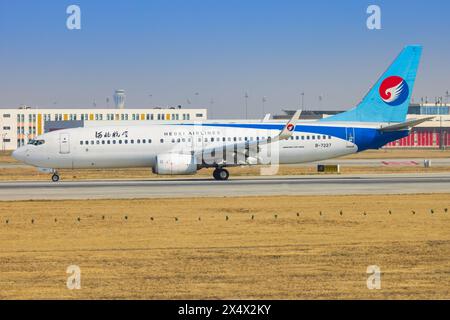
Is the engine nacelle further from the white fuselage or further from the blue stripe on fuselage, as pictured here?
the blue stripe on fuselage

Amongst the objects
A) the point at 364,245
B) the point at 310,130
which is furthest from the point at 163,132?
the point at 364,245

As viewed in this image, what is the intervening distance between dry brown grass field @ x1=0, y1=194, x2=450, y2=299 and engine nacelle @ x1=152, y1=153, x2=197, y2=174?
15.3 m

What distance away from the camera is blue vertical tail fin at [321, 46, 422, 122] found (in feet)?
191

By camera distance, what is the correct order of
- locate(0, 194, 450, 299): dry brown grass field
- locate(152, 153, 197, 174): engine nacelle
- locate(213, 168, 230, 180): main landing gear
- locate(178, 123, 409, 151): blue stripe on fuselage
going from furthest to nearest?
locate(178, 123, 409, 151): blue stripe on fuselage
locate(213, 168, 230, 180): main landing gear
locate(152, 153, 197, 174): engine nacelle
locate(0, 194, 450, 299): dry brown grass field

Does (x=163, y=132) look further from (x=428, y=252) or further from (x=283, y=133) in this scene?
(x=428, y=252)

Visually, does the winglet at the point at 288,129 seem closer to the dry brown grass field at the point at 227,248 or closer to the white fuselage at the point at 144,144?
the white fuselage at the point at 144,144

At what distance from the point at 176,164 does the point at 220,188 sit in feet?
24.1

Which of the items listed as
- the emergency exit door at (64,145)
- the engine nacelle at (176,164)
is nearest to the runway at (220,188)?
the engine nacelle at (176,164)

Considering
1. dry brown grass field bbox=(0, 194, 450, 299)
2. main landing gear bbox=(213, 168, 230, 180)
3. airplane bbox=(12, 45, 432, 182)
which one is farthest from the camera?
airplane bbox=(12, 45, 432, 182)

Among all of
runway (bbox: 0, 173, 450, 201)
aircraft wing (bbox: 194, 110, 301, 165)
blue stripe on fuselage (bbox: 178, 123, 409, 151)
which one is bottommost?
runway (bbox: 0, 173, 450, 201)

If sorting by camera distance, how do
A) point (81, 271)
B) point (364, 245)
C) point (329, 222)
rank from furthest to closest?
point (329, 222), point (364, 245), point (81, 271)

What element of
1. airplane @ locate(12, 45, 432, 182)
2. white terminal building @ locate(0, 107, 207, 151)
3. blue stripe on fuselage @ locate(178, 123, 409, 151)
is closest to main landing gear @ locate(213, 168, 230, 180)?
airplane @ locate(12, 45, 432, 182)

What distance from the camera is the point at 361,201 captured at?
38156 mm
